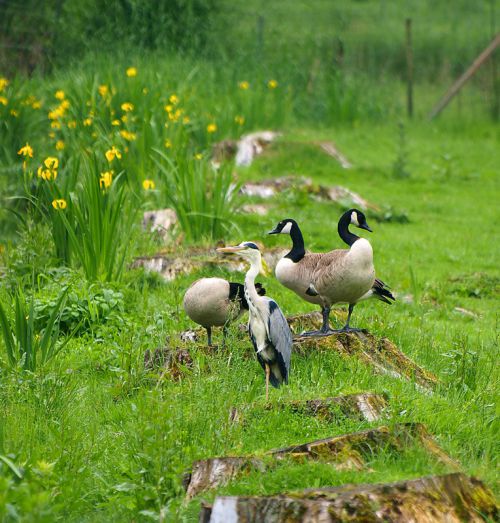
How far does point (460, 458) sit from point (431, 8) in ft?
90.5

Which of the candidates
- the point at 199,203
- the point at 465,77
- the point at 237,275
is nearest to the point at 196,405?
the point at 237,275

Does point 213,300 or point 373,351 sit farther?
point 373,351

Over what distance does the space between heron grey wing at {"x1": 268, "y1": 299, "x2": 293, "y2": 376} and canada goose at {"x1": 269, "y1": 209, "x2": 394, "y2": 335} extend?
0.68m

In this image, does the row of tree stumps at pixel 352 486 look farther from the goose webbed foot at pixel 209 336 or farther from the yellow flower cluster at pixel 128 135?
the yellow flower cluster at pixel 128 135

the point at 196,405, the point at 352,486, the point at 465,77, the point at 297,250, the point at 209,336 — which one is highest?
the point at 352,486

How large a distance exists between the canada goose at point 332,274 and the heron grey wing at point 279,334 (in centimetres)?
68

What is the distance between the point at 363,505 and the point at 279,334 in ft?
5.69

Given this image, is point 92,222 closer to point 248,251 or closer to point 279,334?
point 248,251

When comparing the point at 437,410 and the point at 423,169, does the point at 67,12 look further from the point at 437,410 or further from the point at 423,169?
the point at 437,410

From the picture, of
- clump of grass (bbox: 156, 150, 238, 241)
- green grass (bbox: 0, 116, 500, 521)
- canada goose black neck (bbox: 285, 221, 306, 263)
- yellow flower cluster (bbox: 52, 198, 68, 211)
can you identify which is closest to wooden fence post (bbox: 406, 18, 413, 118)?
green grass (bbox: 0, 116, 500, 521)

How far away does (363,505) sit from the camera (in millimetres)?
4516

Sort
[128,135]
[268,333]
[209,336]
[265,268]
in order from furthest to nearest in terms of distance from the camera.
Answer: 1. [128,135]
2. [265,268]
3. [209,336]
4. [268,333]

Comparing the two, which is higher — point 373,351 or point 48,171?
point 48,171

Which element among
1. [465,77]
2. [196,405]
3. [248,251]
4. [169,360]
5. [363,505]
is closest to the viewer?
[363,505]
